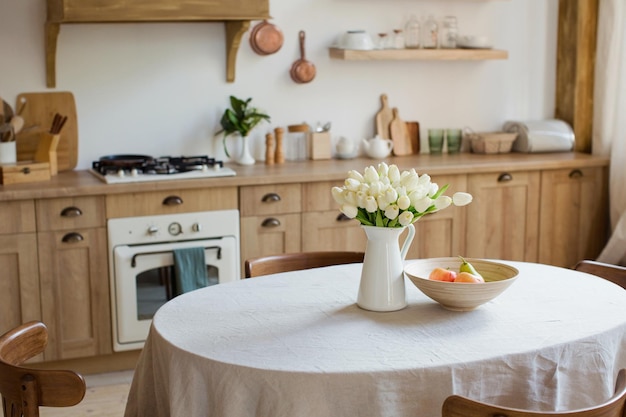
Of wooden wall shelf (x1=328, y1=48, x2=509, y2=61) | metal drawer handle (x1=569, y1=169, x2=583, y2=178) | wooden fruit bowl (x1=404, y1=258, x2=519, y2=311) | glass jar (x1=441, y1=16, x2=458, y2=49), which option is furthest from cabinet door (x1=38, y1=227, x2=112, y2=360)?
metal drawer handle (x1=569, y1=169, x2=583, y2=178)

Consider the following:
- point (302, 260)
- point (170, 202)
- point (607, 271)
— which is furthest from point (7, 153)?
point (607, 271)

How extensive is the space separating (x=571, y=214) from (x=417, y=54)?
3.85 feet

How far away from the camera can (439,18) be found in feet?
16.0

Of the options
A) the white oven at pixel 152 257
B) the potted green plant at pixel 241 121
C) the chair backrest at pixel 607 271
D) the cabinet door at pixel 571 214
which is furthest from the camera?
the cabinet door at pixel 571 214

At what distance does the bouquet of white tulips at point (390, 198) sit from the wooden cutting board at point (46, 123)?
225 centimetres

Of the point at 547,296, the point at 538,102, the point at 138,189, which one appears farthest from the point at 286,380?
the point at 538,102

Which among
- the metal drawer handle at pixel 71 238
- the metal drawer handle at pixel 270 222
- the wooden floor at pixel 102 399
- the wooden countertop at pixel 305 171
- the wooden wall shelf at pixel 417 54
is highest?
the wooden wall shelf at pixel 417 54

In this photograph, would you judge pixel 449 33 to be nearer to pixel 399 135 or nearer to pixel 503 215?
pixel 399 135

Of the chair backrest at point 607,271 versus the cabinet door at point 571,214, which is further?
the cabinet door at point 571,214

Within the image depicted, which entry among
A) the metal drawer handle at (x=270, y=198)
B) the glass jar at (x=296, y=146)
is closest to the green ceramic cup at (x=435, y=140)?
the glass jar at (x=296, y=146)

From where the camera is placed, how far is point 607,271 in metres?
2.96

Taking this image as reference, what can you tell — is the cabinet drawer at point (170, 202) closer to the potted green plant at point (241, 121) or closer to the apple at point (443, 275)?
the potted green plant at point (241, 121)

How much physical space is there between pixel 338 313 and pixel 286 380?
0.44 m

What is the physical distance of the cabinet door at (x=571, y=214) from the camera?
4680 millimetres
